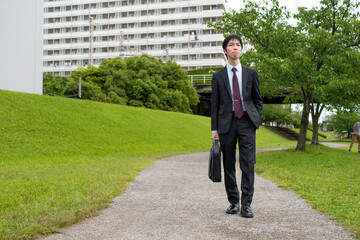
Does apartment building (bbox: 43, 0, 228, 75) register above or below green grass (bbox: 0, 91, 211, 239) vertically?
above

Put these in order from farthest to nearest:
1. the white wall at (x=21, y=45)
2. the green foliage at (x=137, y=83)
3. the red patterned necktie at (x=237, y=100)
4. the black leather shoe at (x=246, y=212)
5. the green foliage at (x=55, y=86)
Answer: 1. the green foliage at (x=55, y=86)
2. the green foliage at (x=137, y=83)
3. the white wall at (x=21, y=45)
4. the red patterned necktie at (x=237, y=100)
5. the black leather shoe at (x=246, y=212)

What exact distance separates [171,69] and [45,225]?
37.2m

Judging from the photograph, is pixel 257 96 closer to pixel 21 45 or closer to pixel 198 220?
pixel 198 220

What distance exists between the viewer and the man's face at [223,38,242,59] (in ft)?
14.6

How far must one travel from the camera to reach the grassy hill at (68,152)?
4.43 meters

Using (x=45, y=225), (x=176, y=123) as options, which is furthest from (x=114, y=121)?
(x=45, y=225)

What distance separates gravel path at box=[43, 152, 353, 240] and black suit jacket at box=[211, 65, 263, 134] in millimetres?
1132

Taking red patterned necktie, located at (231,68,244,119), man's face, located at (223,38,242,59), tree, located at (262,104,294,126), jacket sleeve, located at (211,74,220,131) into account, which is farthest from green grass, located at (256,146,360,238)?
tree, located at (262,104,294,126)

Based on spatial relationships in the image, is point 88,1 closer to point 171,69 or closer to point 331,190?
point 171,69

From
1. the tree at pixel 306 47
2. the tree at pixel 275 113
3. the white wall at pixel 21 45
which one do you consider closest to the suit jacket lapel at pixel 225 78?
the tree at pixel 306 47

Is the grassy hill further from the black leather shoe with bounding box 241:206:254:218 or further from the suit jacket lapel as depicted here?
the suit jacket lapel

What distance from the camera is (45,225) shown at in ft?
12.0

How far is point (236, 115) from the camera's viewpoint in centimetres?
438

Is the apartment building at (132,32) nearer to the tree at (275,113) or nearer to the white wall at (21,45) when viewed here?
the tree at (275,113)
